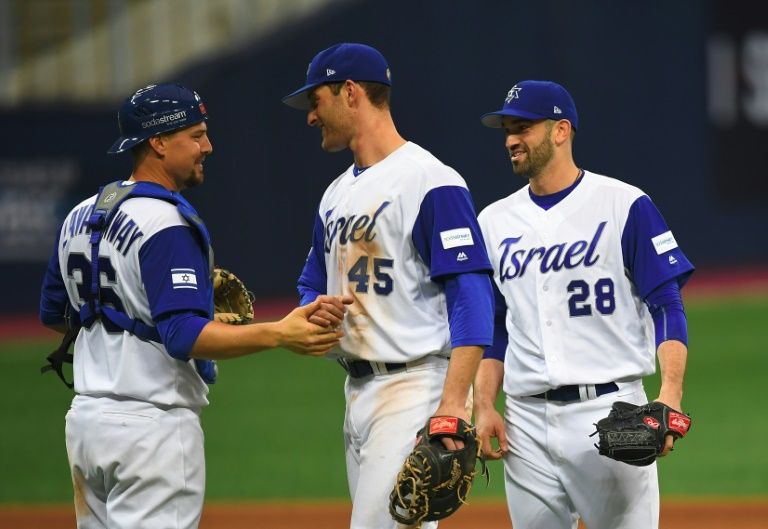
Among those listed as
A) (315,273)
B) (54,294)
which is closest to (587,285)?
(315,273)

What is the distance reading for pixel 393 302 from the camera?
3.79 meters

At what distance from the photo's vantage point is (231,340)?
352 cm

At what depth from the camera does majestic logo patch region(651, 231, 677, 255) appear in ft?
13.3

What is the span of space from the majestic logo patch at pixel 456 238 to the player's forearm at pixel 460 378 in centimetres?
31

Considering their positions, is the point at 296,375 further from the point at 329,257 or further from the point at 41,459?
the point at 329,257

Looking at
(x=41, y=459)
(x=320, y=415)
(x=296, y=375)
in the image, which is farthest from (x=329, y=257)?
(x=296, y=375)

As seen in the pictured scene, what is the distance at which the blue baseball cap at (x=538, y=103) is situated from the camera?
425 centimetres

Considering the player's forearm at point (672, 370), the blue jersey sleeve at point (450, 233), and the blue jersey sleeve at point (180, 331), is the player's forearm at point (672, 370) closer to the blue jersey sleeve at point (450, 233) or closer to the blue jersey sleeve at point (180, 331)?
the blue jersey sleeve at point (450, 233)

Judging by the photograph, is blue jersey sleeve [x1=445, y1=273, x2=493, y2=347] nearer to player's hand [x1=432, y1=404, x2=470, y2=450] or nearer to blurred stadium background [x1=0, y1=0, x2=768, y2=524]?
player's hand [x1=432, y1=404, x2=470, y2=450]

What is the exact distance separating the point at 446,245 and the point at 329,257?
50cm

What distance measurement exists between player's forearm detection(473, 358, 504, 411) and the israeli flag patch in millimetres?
1216

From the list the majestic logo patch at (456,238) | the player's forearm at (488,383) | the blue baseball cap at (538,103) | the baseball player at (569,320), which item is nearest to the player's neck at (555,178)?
the baseball player at (569,320)

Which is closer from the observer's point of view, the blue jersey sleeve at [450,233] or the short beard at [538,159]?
the blue jersey sleeve at [450,233]

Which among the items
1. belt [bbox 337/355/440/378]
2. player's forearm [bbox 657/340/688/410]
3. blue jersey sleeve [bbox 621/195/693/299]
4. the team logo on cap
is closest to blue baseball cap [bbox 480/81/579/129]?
the team logo on cap
